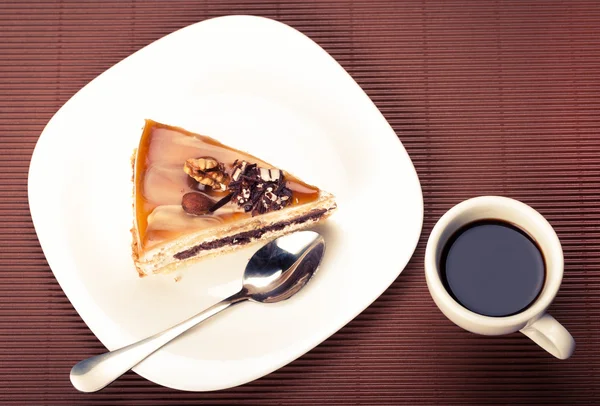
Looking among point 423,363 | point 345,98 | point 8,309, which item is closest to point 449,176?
point 345,98

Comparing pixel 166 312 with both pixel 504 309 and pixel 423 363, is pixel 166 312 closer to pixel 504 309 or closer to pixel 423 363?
A: pixel 423 363

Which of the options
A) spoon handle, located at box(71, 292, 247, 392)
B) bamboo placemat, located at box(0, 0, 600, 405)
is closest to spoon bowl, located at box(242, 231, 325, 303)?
bamboo placemat, located at box(0, 0, 600, 405)

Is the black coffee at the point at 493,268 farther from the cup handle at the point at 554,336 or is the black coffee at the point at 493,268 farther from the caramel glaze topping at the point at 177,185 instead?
the caramel glaze topping at the point at 177,185

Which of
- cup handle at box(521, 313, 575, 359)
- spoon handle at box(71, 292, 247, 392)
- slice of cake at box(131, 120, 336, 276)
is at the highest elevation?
slice of cake at box(131, 120, 336, 276)

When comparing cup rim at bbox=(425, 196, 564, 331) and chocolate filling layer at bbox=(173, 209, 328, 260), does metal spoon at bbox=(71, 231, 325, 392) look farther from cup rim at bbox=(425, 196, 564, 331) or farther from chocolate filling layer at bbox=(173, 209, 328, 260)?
cup rim at bbox=(425, 196, 564, 331)

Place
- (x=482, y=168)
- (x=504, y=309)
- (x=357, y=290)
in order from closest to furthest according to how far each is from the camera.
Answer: (x=504, y=309) < (x=357, y=290) < (x=482, y=168)

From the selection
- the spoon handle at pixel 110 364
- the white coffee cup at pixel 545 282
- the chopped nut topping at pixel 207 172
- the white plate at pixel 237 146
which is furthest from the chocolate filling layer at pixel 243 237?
the white coffee cup at pixel 545 282

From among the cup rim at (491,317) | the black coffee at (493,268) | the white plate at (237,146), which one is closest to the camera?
the cup rim at (491,317)
